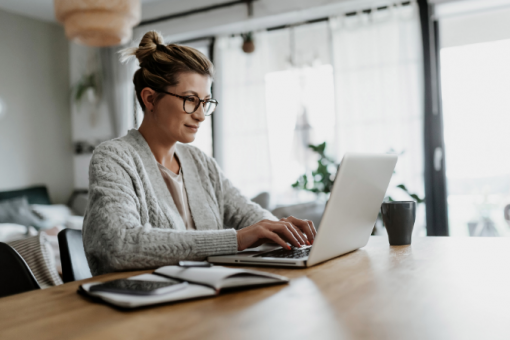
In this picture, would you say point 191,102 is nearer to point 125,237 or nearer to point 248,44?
point 125,237

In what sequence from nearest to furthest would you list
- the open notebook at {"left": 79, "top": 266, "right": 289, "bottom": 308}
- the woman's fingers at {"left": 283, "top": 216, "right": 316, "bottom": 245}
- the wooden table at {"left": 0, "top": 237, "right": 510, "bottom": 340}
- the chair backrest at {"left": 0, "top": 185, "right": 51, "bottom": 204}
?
the wooden table at {"left": 0, "top": 237, "right": 510, "bottom": 340}
the open notebook at {"left": 79, "top": 266, "right": 289, "bottom": 308}
the woman's fingers at {"left": 283, "top": 216, "right": 316, "bottom": 245}
the chair backrest at {"left": 0, "top": 185, "right": 51, "bottom": 204}

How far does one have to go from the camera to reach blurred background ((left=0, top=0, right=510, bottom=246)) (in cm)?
368

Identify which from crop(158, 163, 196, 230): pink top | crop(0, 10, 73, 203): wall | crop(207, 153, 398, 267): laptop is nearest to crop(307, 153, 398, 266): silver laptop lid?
crop(207, 153, 398, 267): laptop

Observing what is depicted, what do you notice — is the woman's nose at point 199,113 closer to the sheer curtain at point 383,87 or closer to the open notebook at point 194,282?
the open notebook at point 194,282

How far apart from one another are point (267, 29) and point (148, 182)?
11.4 ft

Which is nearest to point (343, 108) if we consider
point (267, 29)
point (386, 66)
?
point (386, 66)

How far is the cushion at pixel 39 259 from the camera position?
1589mm

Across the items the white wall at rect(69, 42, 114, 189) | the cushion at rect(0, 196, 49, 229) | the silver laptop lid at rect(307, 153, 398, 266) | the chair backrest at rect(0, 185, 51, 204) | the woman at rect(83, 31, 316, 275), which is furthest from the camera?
the white wall at rect(69, 42, 114, 189)

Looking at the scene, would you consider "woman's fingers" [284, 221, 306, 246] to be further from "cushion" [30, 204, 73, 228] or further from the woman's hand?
"cushion" [30, 204, 73, 228]

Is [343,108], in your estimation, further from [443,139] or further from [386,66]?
[443,139]

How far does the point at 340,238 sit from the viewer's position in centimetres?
103

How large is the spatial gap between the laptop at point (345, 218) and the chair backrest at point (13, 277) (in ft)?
1.32

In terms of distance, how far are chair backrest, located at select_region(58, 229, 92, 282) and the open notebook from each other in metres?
0.49

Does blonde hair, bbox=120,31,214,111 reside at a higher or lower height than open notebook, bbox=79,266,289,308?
higher
